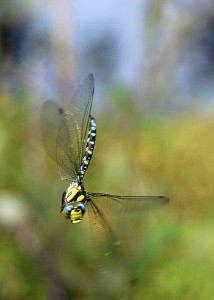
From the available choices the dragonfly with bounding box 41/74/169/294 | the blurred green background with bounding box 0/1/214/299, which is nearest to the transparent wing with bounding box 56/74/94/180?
the dragonfly with bounding box 41/74/169/294

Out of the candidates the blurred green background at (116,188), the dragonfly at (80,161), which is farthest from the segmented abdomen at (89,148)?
the blurred green background at (116,188)

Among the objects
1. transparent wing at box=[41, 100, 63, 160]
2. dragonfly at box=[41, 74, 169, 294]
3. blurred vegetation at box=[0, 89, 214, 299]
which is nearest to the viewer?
dragonfly at box=[41, 74, 169, 294]

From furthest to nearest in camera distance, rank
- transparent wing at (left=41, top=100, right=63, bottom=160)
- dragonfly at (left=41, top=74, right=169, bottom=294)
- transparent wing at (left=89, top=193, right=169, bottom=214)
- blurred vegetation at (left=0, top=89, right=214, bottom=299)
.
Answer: blurred vegetation at (left=0, top=89, right=214, bottom=299), transparent wing at (left=41, top=100, right=63, bottom=160), dragonfly at (left=41, top=74, right=169, bottom=294), transparent wing at (left=89, top=193, right=169, bottom=214)

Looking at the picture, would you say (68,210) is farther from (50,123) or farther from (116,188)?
(116,188)

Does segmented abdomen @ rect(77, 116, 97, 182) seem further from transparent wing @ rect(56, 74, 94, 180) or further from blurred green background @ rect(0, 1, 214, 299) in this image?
blurred green background @ rect(0, 1, 214, 299)

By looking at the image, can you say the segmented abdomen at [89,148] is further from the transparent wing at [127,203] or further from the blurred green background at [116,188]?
the blurred green background at [116,188]

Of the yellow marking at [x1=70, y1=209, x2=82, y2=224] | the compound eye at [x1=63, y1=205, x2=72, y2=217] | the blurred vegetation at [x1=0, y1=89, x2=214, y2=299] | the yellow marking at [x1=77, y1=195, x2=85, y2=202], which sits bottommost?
the blurred vegetation at [x1=0, y1=89, x2=214, y2=299]
